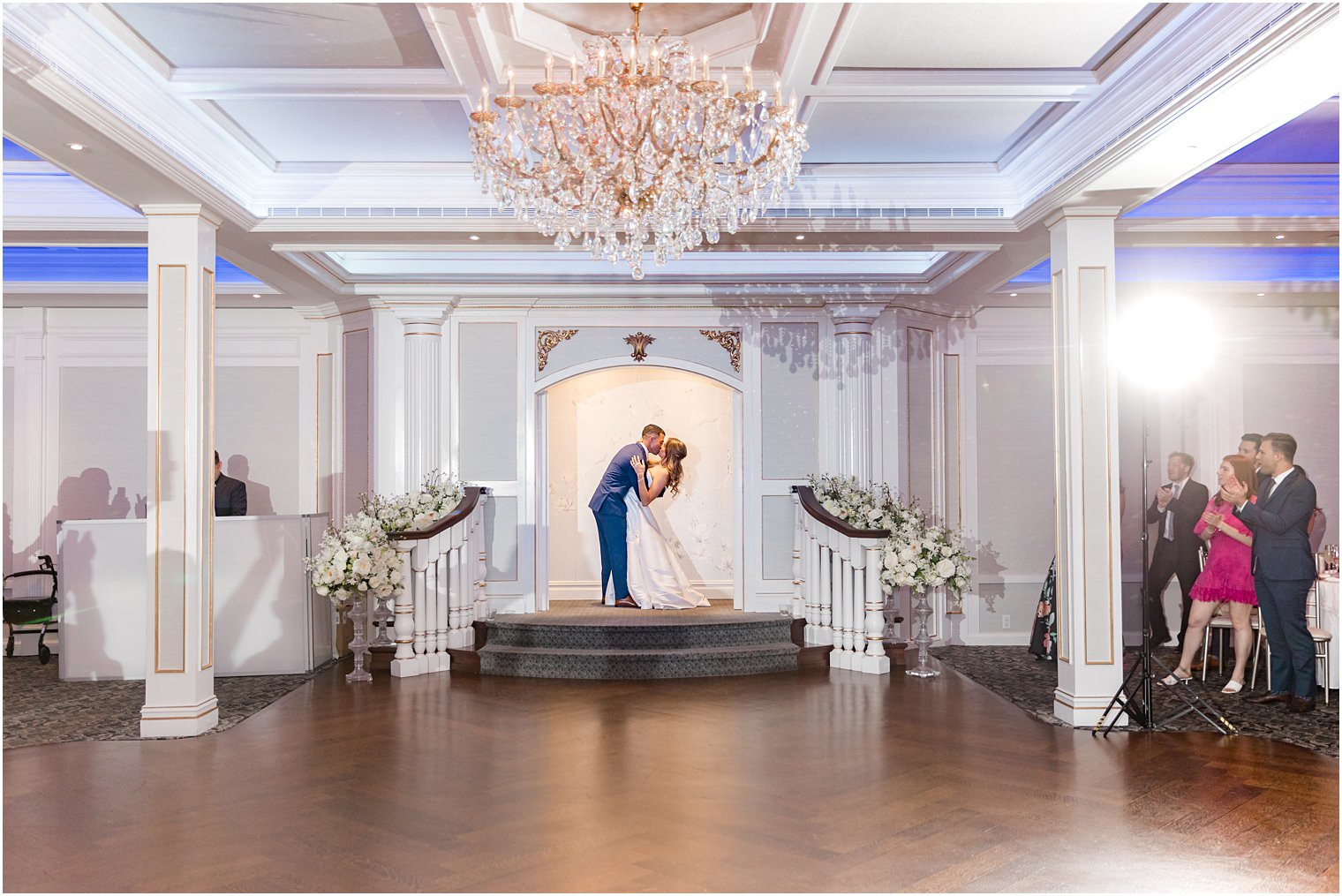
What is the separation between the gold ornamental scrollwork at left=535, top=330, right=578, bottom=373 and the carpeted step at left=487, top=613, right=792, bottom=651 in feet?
7.21

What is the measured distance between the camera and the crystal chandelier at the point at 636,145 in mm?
4023

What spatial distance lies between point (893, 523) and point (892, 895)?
175 inches

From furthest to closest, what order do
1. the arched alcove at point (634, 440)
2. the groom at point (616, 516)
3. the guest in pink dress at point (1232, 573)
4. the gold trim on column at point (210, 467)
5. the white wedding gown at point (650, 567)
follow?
the arched alcove at point (634, 440) < the groom at point (616, 516) < the white wedding gown at point (650, 567) < the guest in pink dress at point (1232, 573) < the gold trim on column at point (210, 467)

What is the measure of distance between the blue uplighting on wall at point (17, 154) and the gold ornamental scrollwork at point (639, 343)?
4.36 m

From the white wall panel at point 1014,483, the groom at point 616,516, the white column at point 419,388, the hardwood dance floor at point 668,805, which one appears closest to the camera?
the hardwood dance floor at point 668,805

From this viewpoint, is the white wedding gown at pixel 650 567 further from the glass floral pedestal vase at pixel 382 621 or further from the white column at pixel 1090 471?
the white column at pixel 1090 471

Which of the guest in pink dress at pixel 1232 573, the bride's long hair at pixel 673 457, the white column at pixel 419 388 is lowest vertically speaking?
the guest in pink dress at pixel 1232 573

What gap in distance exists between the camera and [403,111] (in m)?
5.27

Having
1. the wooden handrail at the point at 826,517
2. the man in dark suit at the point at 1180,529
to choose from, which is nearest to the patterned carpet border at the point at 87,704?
the wooden handrail at the point at 826,517

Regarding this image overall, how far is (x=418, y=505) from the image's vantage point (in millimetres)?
7824

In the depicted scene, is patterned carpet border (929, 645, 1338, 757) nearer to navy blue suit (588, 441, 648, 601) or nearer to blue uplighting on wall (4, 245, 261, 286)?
navy blue suit (588, 441, 648, 601)

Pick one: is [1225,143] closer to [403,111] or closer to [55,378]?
[403,111]

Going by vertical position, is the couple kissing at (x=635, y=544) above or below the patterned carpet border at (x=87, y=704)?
above

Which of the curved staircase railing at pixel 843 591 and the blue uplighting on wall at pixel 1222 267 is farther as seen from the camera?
the blue uplighting on wall at pixel 1222 267
